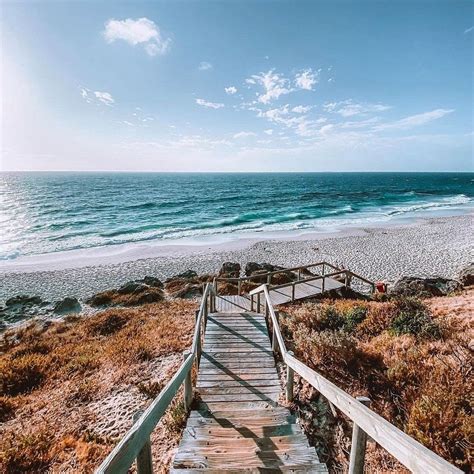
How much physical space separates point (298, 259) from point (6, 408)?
1971 cm

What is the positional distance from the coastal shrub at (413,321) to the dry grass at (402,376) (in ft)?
0.06

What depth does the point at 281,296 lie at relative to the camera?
41.6 feet

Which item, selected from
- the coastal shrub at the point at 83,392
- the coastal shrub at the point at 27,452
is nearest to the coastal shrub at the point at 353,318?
the coastal shrub at the point at 83,392

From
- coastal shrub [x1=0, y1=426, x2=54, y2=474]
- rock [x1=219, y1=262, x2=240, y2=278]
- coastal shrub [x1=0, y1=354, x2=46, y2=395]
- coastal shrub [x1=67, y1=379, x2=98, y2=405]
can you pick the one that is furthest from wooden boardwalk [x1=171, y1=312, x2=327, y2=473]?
rock [x1=219, y1=262, x2=240, y2=278]

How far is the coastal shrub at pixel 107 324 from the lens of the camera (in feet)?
34.6

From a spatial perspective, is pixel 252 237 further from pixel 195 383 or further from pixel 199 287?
pixel 195 383

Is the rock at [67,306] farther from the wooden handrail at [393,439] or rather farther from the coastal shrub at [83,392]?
the wooden handrail at [393,439]

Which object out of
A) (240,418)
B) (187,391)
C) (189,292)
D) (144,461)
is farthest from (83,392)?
(189,292)

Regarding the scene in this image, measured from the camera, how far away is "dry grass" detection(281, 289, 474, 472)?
10.5 feet

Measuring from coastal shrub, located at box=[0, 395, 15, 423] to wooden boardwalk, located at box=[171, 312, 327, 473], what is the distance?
3892mm

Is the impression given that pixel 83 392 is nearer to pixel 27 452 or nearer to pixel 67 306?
pixel 27 452

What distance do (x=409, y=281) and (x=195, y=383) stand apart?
1435 centimetres

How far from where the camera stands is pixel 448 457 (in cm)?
300

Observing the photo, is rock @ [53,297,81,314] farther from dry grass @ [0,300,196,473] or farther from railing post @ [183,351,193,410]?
railing post @ [183,351,193,410]
